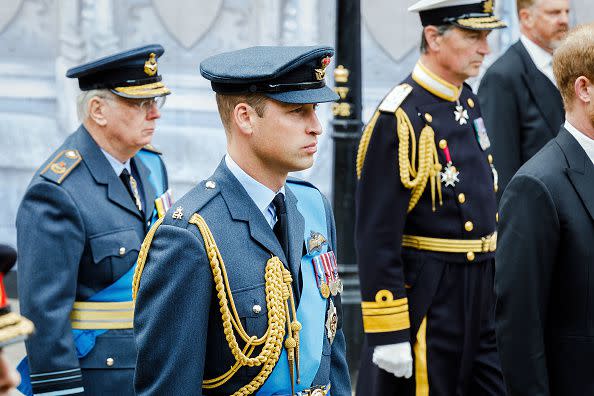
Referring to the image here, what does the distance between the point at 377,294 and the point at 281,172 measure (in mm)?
1789

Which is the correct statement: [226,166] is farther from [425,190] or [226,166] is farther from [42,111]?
[42,111]

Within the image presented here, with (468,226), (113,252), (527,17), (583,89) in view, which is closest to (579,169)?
(583,89)

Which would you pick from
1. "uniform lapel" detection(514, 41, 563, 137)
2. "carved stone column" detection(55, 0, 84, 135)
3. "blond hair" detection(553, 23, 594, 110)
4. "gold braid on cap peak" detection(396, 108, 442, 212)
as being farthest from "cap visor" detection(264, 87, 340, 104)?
"carved stone column" detection(55, 0, 84, 135)

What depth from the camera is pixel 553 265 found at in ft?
12.4

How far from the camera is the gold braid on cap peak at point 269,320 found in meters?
3.39

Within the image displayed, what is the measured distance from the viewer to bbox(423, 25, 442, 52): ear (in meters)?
5.49

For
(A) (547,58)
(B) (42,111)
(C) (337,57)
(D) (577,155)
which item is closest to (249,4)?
(B) (42,111)

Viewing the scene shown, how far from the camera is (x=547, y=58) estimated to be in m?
6.58

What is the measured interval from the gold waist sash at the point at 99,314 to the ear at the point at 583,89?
1.79 meters

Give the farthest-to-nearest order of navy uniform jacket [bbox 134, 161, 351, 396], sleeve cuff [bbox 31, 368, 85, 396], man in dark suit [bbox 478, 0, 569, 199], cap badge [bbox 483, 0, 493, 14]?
man in dark suit [bbox 478, 0, 569, 199] → cap badge [bbox 483, 0, 493, 14] → sleeve cuff [bbox 31, 368, 85, 396] → navy uniform jacket [bbox 134, 161, 351, 396]

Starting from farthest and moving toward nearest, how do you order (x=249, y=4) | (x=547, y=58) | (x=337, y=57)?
(x=249, y=4) → (x=337, y=57) → (x=547, y=58)

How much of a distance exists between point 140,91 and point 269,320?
1.79 metres

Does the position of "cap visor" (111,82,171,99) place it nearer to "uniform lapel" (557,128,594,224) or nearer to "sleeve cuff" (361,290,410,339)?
"sleeve cuff" (361,290,410,339)

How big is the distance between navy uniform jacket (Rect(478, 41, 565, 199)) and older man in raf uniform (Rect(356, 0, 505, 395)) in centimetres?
87
